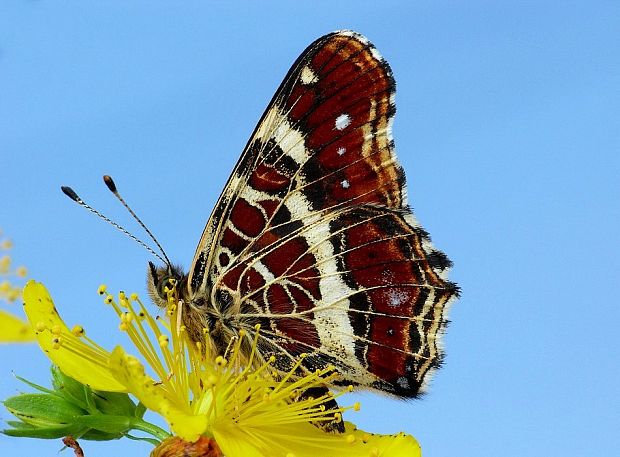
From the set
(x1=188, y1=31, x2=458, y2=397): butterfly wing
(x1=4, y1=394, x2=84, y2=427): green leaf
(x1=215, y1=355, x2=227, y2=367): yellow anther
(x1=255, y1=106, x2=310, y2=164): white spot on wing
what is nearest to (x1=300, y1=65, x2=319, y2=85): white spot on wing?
(x1=188, y1=31, x2=458, y2=397): butterfly wing

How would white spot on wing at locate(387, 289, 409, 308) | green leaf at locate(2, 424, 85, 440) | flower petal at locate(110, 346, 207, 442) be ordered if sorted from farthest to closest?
white spot on wing at locate(387, 289, 409, 308) < green leaf at locate(2, 424, 85, 440) < flower petal at locate(110, 346, 207, 442)

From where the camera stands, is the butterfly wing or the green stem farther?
the butterfly wing

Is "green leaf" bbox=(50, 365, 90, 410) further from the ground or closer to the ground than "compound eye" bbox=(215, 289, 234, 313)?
closer to the ground

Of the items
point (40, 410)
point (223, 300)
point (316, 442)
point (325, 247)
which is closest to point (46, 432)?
point (40, 410)

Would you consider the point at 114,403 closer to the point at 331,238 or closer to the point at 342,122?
the point at 331,238

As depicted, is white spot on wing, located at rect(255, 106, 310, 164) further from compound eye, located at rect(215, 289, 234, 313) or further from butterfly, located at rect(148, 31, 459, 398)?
compound eye, located at rect(215, 289, 234, 313)

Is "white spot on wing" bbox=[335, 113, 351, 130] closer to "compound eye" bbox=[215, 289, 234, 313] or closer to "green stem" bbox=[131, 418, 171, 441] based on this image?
"compound eye" bbox=[215, 289, 234, 313]

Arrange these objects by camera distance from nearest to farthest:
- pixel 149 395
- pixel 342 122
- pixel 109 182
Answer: pixel 149 395, pixel 109 182, pixel 342 122

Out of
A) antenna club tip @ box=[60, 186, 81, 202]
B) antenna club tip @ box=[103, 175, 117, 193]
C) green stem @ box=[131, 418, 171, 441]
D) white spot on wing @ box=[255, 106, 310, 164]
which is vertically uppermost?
white spot on wing @ box=[255, 106, 310, 164]

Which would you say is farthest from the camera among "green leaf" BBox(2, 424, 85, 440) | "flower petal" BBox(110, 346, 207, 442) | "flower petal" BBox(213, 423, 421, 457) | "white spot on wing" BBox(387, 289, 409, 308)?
"white spot on wing" BBox(387, 289, 409, 308)
